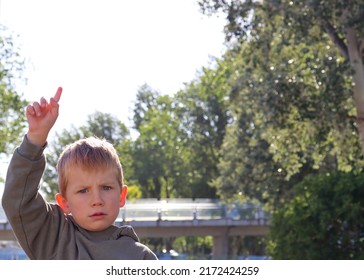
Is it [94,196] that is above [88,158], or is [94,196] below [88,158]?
below

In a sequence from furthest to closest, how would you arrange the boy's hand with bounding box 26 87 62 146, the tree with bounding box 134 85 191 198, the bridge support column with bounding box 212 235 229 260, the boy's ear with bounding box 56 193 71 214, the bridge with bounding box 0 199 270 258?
the tree with bounding box 134 85 191 198 → the bridge support column with bounding box 212 235 229 260 → the bridge with bounding box 0 199 270 258 → the boy's ear with bounding box 56 193 71 214 → the boy's hand with bounding box 26 87 62 146

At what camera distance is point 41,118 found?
9.80 feet

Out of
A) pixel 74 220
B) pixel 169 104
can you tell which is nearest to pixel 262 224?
pixel 169 104

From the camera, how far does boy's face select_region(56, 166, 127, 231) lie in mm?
3059

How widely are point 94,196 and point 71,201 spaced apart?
10cm

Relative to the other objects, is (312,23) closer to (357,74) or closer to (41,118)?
(357,74)

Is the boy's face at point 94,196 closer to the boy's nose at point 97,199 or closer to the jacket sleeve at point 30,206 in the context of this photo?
the boy's nose at point 97,199

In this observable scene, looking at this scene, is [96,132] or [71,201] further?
[96,132]

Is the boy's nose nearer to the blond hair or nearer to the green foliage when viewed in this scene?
the blond hair

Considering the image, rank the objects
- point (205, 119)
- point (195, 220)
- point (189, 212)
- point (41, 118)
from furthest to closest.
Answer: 1. point (205, 119)
2. point (195, 220)
3. point (189, 212)
4. point (41, 118)

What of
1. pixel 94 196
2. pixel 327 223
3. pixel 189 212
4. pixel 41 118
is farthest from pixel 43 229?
pixel 189 212

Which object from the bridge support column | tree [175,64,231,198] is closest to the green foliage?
the bridge support column

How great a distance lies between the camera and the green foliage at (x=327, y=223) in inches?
982

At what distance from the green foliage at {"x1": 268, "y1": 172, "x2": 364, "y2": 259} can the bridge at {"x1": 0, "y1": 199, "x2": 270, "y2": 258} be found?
58.7 ft
